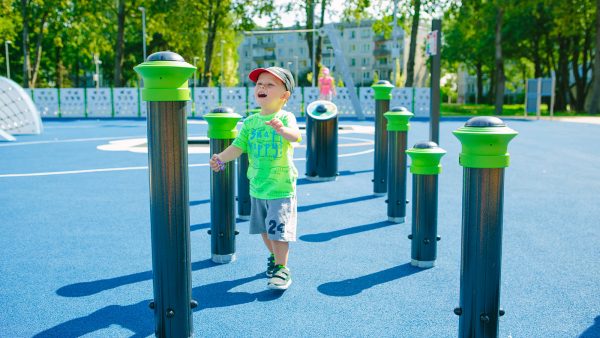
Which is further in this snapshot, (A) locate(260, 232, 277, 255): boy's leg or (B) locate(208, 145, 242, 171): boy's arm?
(A) locate(260, 232, 277, 255): boy's leg

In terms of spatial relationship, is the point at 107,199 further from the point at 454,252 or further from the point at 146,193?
the point at 454,252

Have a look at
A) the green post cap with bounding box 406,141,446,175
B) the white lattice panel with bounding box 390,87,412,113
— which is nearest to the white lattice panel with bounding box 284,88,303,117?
the white lattice panel with bounding box 390,87,412,113

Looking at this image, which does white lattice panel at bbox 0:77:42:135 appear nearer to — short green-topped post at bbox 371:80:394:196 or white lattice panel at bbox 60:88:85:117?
white lattice panel at bbox 60:88:85:117

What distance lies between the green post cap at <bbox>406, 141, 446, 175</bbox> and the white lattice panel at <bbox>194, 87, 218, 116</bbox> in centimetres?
2487

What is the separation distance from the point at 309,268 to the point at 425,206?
1053 millimetres

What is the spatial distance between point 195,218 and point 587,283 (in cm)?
388

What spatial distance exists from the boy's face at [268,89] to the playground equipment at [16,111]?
607 inches

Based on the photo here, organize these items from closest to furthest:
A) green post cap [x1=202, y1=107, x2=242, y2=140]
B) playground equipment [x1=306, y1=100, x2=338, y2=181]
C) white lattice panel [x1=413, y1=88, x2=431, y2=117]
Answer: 1. green post cap [x1=202, y1=107, x2=242, y2=140]
2. playground equipment [x1=306, y1=100, x2=338, y2=181]
3. white lattice panel [x1=413, y1=88, x2=431, y2=117]

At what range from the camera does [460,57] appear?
164 ft

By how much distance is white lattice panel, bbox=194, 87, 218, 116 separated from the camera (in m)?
28.9

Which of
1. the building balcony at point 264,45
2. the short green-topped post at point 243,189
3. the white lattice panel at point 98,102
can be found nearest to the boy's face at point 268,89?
the short green-topped post at point 243,189

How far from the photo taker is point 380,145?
7.58 m

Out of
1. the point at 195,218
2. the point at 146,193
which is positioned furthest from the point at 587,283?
the point at 146,193

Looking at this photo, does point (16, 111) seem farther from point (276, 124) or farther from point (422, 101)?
point (422, 101)
